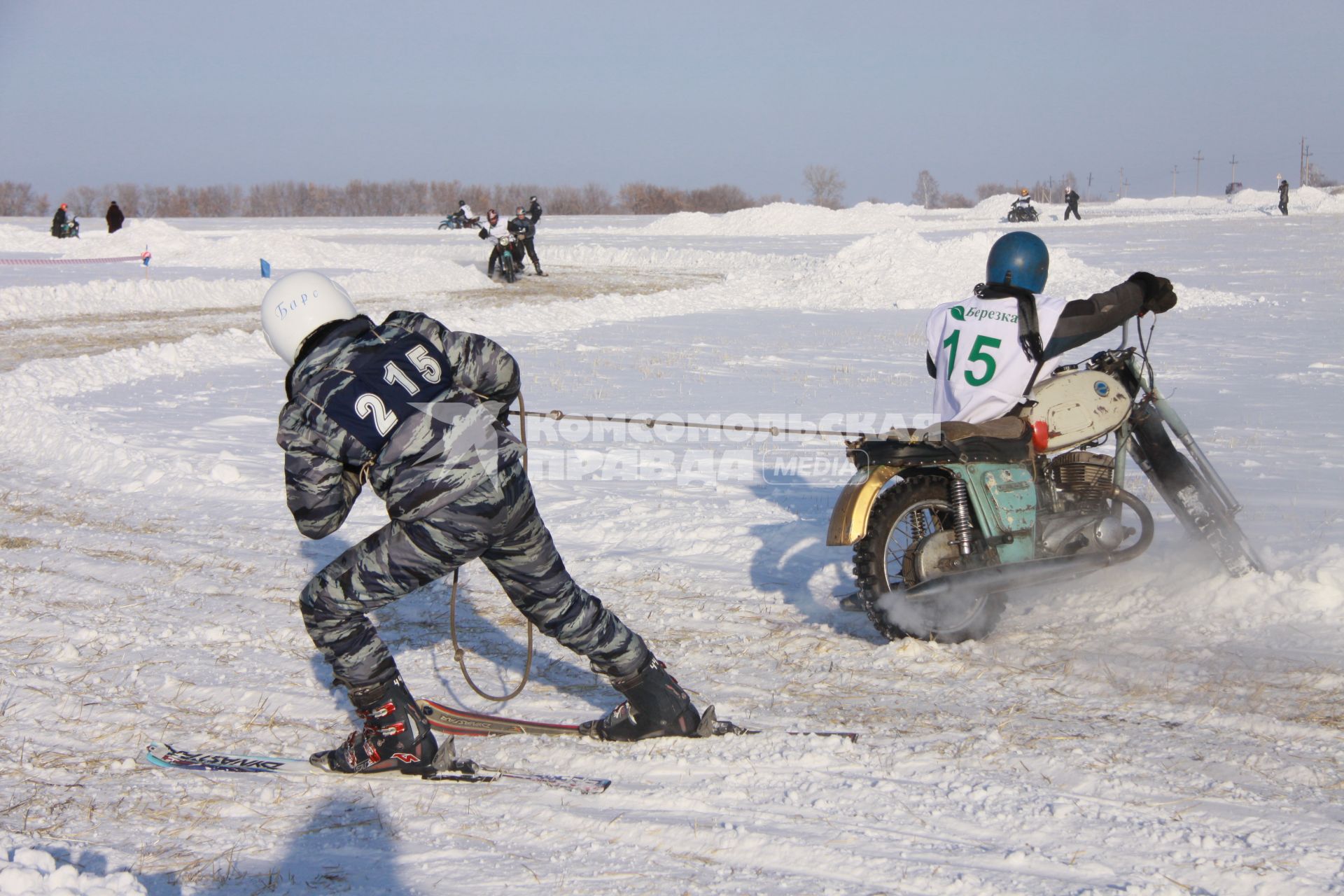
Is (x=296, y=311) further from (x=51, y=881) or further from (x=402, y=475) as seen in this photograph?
(x=51, y=881)

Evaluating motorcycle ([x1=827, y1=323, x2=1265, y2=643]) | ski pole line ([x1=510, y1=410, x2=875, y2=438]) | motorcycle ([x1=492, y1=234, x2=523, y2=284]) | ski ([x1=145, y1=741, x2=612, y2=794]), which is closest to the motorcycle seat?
motorcycle ([x1=827, y1=323, x2=1265, y2=643])

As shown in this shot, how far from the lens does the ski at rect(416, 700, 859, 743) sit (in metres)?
4.16

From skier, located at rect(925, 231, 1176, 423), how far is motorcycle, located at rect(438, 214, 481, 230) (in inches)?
1993

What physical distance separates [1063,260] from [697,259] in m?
16.0

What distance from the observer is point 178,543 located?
731 centimetres

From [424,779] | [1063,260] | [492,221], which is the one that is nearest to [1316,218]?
[1063,260]

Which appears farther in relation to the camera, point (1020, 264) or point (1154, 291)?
point (1154, 291)

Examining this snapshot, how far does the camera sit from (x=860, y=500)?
503 cm

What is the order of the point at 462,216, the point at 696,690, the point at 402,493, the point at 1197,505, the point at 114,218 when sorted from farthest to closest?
the point at 462,216 → the point at 114,218 → the point at 1197,505 → the point at 696,690 → the point at 402,493

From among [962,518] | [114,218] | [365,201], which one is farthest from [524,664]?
[365,201]

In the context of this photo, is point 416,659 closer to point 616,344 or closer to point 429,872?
point 429,872

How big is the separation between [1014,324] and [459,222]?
51883mm

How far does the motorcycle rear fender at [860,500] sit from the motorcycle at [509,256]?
2600cm

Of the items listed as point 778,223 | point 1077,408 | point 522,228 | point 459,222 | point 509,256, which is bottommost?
point 1077,408
